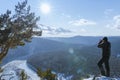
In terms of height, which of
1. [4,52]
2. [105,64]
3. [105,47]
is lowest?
[105,64]

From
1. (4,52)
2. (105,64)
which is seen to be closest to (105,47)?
(105,64)

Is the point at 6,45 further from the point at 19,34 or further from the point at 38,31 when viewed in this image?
the point at 38,31

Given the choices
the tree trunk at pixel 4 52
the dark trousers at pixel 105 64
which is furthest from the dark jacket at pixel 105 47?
the tree trunk at pixel 4 52

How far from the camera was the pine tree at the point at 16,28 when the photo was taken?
69.4 feet

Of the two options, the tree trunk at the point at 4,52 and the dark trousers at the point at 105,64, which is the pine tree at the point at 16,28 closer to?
the tree trunk at the point at 4,52

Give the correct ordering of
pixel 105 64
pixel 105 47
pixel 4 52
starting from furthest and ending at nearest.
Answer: pixel 4 52, pixel 105 64, pixel 105 47

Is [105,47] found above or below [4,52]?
above

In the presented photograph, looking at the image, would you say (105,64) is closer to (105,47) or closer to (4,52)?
(105,47)

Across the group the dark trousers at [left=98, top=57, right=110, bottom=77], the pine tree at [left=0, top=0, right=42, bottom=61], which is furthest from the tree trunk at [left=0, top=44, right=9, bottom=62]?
the dark trousers at [left=98, top=57, right=110, bottom=77]

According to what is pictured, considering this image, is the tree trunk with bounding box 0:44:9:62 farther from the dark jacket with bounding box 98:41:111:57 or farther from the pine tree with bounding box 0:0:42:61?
the dark jacket with bounding box 98:41:111:57

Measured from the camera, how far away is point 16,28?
21953mm

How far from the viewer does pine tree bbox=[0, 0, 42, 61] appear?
21156mm

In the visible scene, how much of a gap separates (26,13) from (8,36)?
2.78 meters

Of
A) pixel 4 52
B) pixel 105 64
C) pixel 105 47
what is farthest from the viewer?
pixel 4 52
